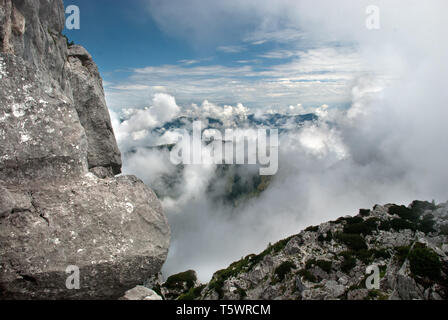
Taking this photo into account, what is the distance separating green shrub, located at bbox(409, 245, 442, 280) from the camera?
1467 centimetres

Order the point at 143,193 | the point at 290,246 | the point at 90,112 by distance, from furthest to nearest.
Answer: the point at 290,246 < the point at 90,112 < the point at 143,193

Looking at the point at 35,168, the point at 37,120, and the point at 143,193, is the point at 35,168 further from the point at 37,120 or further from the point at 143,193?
the point at 143,193

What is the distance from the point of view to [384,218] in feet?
151

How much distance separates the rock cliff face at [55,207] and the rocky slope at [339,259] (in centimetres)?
1961

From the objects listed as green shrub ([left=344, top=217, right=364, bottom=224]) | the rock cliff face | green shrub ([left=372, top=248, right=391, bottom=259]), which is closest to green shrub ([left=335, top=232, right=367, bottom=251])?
green shrub ([left=372, top=248, right=391, bottom=259])

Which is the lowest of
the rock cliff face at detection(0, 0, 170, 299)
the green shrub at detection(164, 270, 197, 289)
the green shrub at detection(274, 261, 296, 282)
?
the green shrub at detection(164, 270, 197, 289)

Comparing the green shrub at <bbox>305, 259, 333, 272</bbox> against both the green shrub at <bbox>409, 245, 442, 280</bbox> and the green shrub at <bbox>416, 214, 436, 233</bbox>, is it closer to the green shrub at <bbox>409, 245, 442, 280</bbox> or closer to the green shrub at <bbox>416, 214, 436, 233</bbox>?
the green shrub at <bbox>409, 245, 442, 280</bbox>

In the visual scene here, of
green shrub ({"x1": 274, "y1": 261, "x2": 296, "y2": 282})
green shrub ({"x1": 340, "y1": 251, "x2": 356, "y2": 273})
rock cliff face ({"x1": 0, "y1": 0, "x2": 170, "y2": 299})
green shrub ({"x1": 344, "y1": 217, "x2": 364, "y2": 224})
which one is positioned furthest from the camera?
green shrub ({"x1": 344, "y1": 217, "x2": 364, "y2": 224})

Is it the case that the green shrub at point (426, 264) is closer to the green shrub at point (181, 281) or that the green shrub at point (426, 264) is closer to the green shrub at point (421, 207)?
the green shrub at point (421, 207)

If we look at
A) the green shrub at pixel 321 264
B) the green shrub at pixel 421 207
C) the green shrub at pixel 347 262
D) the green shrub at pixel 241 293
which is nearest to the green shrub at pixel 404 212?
the green shrub at pixel 421 207

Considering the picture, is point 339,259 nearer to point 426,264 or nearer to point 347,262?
point 347,262

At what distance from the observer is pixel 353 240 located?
38.7 m
